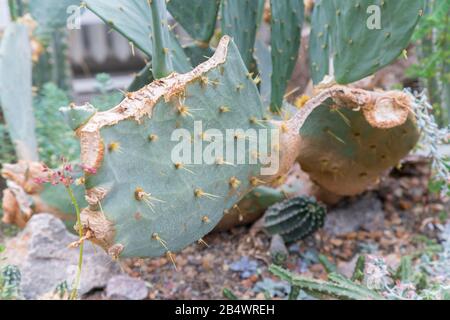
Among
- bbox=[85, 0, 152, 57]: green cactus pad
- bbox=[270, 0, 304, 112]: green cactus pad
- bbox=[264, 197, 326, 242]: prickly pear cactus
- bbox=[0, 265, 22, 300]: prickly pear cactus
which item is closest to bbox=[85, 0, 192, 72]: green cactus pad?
bbox=[85, 0, 152, 57]: green cactus pad

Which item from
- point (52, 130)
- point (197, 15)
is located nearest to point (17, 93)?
point (52, 130)

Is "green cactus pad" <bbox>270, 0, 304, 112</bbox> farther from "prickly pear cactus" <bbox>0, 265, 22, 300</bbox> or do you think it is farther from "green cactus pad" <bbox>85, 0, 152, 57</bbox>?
"prickly pear cactus" <bbox>0, 265, 22, 300</bbox>

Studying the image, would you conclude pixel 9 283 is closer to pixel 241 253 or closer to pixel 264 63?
pixel 241 253

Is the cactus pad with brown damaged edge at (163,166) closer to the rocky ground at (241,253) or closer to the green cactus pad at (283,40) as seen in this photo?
the green cactus pad at (283,40)

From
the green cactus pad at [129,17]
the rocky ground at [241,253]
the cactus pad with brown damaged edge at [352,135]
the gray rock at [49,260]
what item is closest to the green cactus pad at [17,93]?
the rocky ground at [241,253]

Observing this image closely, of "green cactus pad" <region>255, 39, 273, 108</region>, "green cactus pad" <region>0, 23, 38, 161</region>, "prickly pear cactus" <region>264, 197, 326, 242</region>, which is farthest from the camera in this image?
"green cactus pad" <region>0, 23, 38, 161</region>

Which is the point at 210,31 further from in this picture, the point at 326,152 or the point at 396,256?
the point at 396,256

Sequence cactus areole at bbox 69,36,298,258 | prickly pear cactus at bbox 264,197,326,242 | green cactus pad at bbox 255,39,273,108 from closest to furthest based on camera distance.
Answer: cactus areole at bbox 69,36,298,258 → prickly pear cactus at bbox 264,197,326,242 → green cactus pad at bbox 255,39,273,108
